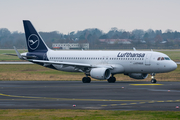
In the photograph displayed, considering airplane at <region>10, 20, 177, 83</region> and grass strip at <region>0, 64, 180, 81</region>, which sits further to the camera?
grass strip at <region>0, 64, 180, 81</region>

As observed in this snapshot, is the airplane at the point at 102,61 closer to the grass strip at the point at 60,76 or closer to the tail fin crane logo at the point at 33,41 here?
the tail fin crane logo at the point at 33,41

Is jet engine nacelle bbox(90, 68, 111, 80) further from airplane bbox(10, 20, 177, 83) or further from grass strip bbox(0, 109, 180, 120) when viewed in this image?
grass strip bbox(0, 109, 180, 120)

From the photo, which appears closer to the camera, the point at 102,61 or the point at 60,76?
the point at 102,61

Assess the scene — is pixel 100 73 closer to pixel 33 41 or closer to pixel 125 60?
pixel 125 60

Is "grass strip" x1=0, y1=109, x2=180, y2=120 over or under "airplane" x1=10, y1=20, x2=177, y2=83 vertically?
under

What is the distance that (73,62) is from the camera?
49.6m

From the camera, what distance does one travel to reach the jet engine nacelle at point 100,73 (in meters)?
43.8

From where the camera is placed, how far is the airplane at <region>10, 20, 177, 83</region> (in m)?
44.2

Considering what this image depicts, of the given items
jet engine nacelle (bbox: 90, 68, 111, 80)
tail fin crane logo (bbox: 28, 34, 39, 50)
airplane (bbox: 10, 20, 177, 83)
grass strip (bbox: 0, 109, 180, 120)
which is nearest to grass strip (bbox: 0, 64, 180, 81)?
airplane (bbox: 10, 20, 177, 83)

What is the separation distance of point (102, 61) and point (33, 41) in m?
11.7

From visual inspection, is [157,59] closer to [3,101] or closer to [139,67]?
[139,67]

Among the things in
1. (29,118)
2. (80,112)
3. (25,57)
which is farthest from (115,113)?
(25,57)

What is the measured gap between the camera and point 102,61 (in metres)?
47.4

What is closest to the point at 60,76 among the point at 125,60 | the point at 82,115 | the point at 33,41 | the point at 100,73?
the point at 33,41
